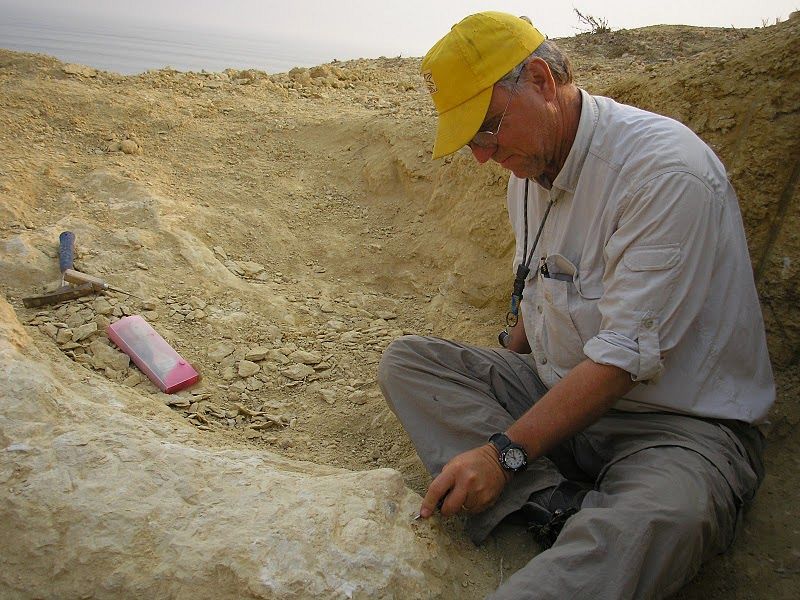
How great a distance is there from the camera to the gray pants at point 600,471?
143 centimetres

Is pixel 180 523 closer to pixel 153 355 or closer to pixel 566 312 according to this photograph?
pixel 153 355

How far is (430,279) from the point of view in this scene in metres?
3.72

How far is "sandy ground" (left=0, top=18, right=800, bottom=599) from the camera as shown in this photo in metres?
2.38

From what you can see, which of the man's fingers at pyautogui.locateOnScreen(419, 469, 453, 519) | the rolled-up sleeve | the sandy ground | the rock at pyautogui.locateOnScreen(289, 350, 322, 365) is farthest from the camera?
the rock at pyautogui.locateOnScreen(289, 350, 322, 365)

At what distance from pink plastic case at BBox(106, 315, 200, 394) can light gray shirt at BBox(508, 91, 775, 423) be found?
1496 millimetres

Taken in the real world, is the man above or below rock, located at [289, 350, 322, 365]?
above

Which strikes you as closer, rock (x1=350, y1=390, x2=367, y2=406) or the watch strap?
the watch strap

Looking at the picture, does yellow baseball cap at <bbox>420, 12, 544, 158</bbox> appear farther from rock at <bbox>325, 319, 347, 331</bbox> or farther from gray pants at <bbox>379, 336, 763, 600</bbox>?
rock at <bbox>325, 319, 347, 331</bbox>

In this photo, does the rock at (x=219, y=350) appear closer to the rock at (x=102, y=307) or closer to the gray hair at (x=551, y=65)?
the rock at (x=102, y=307)

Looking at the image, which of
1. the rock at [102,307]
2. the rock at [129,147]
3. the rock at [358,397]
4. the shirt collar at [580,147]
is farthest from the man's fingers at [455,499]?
the rock at [129,147]

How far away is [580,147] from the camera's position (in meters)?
1.81

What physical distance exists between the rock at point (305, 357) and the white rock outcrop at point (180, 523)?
3.10 ft

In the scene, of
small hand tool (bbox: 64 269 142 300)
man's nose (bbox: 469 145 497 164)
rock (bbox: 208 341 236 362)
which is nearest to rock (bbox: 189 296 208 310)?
rock (bbox: 208 341 236 362)

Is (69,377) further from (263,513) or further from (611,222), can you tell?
(611,222)
